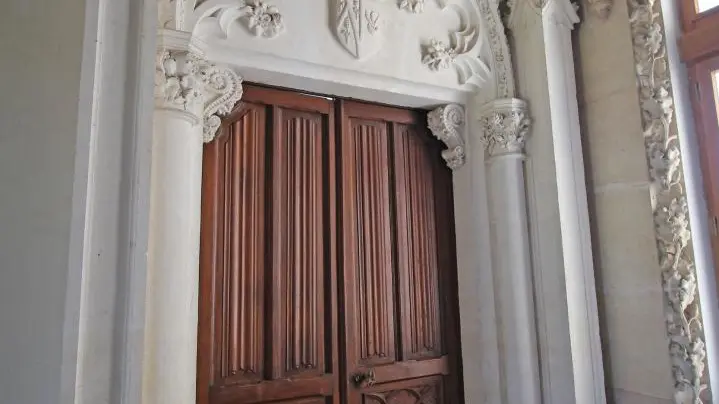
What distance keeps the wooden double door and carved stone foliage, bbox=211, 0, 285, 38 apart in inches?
10.2

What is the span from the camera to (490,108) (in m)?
2.39

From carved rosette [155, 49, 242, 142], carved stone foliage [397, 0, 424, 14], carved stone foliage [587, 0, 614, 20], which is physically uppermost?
carved stone foliage [397, 0, 424, 14]

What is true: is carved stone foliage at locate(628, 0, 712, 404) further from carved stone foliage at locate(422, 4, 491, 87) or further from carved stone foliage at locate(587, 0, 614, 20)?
carved stone foliage at locate(422, 4, 491, 87)

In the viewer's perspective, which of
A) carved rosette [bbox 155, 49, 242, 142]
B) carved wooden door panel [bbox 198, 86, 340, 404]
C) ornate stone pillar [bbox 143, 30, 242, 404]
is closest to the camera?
ornate stone pillar [bbox 143, 30, 242, 404]

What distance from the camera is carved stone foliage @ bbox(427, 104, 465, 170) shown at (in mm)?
2461

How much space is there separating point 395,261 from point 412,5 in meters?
1.16

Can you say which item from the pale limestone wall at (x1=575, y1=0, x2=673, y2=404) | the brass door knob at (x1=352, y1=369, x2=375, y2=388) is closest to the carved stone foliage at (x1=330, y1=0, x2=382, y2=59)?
the pale limestone wall at (x1=575, y1=0, x2=673, y2=404)

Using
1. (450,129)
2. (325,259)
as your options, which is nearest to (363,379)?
(325,259)

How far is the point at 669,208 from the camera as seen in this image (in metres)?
2.06

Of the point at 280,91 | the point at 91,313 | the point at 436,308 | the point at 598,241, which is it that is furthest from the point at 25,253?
the point at 598,241

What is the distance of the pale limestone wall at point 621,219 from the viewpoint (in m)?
2.08

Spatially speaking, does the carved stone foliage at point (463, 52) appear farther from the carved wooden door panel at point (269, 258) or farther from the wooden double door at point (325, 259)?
the carved wooden door panel at point (269, 258)

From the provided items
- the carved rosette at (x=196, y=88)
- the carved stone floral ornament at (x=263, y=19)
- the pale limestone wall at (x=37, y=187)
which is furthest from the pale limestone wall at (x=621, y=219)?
the pale limestone wall at (x=37, y=187)

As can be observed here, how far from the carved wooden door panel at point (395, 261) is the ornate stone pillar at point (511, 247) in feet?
0.77
